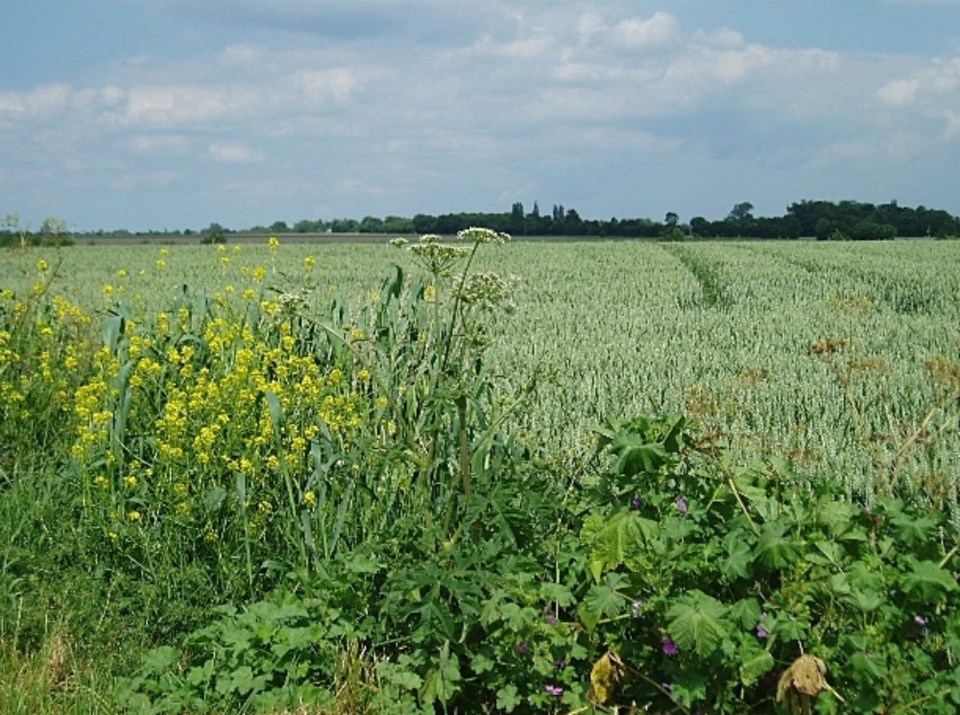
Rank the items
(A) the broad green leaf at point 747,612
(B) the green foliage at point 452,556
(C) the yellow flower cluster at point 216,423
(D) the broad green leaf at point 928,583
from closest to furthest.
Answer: (D) the broad green leaf at point 928,583 → (A) the broad green leaf at point 747,612 → (B) the green foliage at point 452,556 → (C) the yellow flower cluster at point 216,423

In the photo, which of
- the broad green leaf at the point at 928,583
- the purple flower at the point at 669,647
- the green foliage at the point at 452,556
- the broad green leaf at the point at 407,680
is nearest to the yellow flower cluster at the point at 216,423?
the green foliage at the point at 452,556

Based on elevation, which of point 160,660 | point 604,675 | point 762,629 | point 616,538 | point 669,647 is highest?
point 616,538

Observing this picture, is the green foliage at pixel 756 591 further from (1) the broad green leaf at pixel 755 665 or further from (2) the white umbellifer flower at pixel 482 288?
(2) the white umbellifer flower at pixel 482 288

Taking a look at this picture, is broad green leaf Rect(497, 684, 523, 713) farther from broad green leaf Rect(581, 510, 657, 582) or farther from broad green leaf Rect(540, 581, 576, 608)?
broad green leaf Rect(581, 510, 657, 582)

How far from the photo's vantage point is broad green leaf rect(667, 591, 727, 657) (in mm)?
3318

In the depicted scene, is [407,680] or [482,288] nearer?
[407,680]

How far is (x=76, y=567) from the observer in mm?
5074

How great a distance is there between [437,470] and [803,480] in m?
1.79

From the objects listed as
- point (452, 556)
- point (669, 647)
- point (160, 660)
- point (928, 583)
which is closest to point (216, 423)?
point (160, 660)

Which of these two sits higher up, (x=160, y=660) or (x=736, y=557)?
(x=736, y=557)

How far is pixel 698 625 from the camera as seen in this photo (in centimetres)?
333

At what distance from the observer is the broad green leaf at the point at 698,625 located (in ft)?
10.9

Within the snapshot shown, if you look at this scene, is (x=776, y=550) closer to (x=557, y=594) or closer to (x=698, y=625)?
(x=698, y=625)

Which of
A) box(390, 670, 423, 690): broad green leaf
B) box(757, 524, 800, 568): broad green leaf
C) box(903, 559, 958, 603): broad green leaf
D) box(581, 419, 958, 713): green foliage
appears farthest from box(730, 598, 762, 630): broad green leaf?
box(390, 670, 423, 690): broad green leaf
